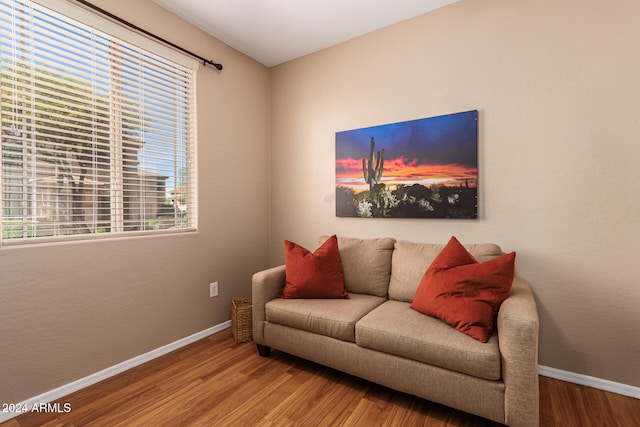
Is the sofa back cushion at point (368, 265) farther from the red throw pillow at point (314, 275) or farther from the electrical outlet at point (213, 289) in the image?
the electrical outlet at point (213, 289)

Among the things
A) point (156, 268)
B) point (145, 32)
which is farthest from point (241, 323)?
point (145, 32)

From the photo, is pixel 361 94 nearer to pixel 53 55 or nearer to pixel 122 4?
pixel 122 4

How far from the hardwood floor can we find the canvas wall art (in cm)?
128

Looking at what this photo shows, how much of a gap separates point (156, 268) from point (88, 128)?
1059 mm

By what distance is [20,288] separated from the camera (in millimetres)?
1700

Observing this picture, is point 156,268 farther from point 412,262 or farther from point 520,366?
point 520,366

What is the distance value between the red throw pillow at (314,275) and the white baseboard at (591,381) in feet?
4.71

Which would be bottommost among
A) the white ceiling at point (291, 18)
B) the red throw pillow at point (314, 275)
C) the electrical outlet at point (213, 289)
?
the electrical outlet at point (213, 289)

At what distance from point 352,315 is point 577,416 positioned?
130cm

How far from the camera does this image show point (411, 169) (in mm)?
2500

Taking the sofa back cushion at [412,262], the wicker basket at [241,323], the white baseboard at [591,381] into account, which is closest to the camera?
the white baseboard at [591,381]

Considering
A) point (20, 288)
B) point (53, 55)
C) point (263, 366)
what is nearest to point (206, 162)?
point (53, 55)

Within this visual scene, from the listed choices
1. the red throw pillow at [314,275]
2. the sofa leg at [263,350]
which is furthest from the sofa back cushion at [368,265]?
the sofa leg at [263,350]

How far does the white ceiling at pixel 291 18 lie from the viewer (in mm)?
2311
